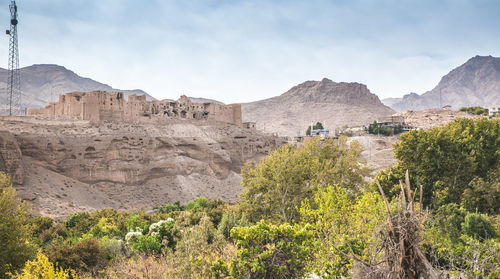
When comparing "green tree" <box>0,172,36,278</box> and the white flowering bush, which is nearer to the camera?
"green tree" <box>0,172,36,278</box>

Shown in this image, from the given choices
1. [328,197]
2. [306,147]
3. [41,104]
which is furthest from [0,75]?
[328,197]

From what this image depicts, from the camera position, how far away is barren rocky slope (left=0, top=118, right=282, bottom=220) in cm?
3759

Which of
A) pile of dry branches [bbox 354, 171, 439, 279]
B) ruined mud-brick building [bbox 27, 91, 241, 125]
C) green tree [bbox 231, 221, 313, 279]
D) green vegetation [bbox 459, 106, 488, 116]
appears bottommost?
green tree [bbox 231, 221, 313, 279]

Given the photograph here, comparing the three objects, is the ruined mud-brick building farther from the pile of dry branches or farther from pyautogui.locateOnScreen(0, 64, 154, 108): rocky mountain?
pyautogui.locateOnScreen(0, 64, 154, 108): rocky mountain

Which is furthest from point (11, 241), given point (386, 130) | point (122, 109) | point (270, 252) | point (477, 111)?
point (477, 111)

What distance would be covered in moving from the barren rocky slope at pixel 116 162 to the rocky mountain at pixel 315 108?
72.8 m

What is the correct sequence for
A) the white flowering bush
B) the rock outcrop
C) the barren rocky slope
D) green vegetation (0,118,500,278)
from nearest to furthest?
green vegetation (0,118,500,278) → the white flowering bush → the rock outcrop → the barren rocky slope

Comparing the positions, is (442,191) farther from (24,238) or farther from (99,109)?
(99,109)

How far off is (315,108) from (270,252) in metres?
144

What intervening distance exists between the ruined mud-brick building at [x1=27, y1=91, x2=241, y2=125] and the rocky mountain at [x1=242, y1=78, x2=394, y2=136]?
68229mm

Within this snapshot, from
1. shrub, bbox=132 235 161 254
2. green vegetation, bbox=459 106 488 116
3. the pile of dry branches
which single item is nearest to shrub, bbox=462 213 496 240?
the pile of dry branches

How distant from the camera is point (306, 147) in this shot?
25.9 metres

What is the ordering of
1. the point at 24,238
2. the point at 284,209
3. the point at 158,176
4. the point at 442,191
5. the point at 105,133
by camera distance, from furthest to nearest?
the point at 158,176
the point at 105,133
the point at 442,191
the point at 284,209
the point at 24,238

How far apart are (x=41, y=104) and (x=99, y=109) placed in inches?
4822
